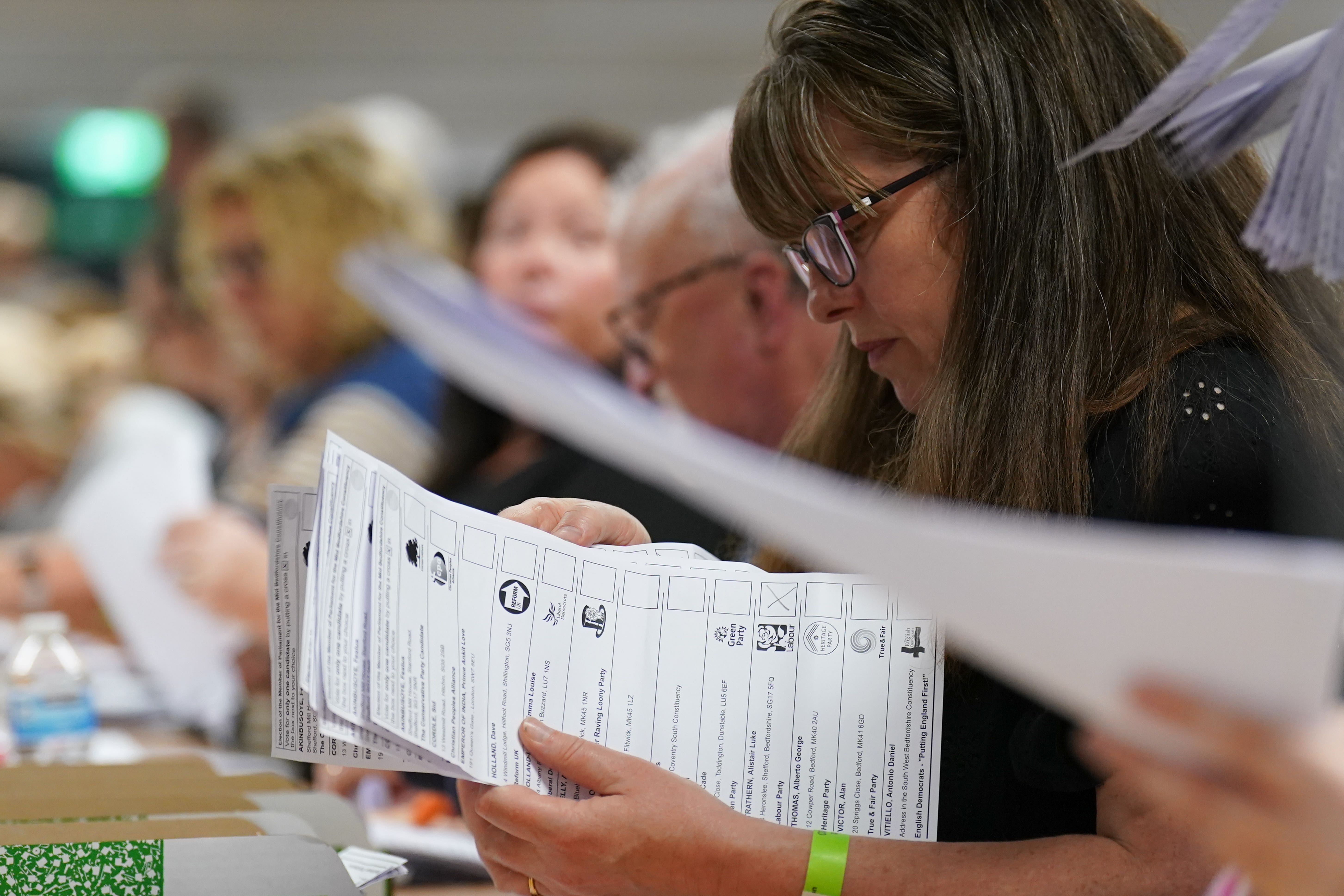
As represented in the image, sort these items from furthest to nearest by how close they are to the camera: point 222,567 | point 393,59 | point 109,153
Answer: point 109,153 < point 393,59 < point 222,567

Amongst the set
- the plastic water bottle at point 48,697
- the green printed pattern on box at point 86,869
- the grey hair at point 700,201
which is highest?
the grey hair at point 700,201

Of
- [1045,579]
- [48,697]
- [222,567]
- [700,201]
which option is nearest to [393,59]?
[222,567]

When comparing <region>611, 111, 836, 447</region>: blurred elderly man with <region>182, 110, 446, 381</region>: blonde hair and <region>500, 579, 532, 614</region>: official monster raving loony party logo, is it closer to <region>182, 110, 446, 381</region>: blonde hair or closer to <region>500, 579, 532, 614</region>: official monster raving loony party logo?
<region>500, 579, 532, 614</region>: official monster raving loony party logo

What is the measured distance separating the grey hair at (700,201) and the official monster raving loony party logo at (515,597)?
76cm

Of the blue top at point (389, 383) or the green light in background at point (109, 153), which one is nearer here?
the blue top at point (389, 383)

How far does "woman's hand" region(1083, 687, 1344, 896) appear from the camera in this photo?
47cm

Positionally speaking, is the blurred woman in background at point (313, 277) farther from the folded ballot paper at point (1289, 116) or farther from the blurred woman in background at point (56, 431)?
the folded ballot paper at point (1289, 116)

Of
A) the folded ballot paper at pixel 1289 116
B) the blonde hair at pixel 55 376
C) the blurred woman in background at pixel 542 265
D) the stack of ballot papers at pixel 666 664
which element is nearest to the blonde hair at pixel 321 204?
the blurred woman in background at pixel 542 265

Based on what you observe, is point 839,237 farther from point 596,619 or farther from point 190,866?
point 190,866

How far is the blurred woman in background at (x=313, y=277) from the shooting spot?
8.05 feet

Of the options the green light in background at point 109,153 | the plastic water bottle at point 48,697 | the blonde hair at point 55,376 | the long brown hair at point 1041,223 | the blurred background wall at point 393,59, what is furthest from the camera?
the green light in background at point 109,153

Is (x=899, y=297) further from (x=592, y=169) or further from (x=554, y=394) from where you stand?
(x=592, y=169)

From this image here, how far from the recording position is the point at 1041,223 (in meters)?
0.95

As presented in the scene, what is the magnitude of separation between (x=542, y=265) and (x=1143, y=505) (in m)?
1.68
